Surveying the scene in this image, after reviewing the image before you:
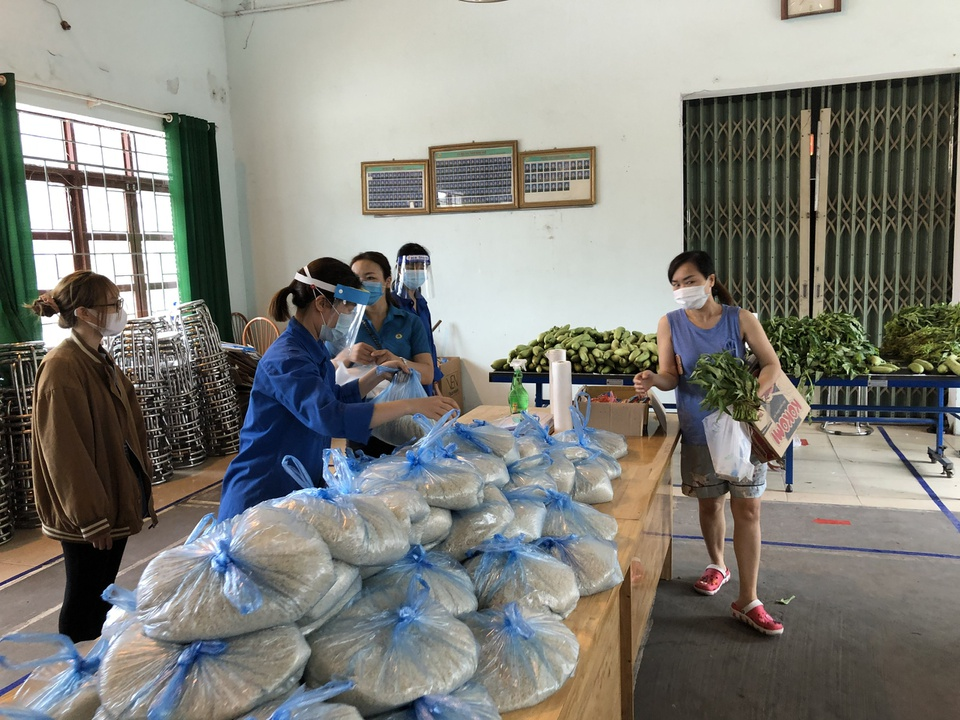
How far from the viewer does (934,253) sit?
5.28 metres

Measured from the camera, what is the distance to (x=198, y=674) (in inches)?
33.3

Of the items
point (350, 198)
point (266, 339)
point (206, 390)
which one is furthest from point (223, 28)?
point (206, 390)

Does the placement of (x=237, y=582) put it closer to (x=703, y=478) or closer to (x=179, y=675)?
(x=179, y=675)

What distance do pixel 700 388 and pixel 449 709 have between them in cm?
190

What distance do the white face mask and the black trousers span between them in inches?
83.2

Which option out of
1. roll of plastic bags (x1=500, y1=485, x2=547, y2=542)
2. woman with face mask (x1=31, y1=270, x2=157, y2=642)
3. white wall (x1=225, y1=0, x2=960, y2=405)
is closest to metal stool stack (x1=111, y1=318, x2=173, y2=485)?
white wall (x1=225, y1=0, x2=960, y2=405)

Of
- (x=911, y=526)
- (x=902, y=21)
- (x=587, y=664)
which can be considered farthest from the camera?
(x=902, y=21)

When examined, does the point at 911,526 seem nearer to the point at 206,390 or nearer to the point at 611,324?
the point at 611,324

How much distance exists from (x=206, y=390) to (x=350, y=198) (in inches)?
84.1

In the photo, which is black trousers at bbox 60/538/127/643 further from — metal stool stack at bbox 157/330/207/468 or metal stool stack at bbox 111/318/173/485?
metal stool stack at bbox 157/330/207/468

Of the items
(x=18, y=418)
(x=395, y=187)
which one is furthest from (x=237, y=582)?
(x=395, y=187)

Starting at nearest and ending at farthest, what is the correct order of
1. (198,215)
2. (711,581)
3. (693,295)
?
(693,295), (711,581), (198,215)

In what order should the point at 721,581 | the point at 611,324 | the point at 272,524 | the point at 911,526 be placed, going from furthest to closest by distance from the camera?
the point at 611,324 < the point at 911,526 < the point at 721,581 < the point at 272,524

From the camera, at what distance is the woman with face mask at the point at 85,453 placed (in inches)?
85.6
